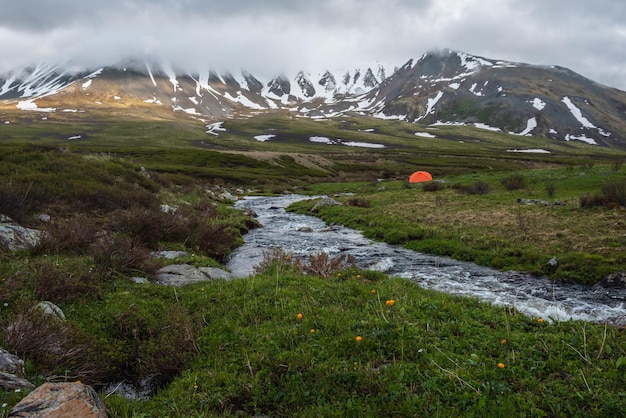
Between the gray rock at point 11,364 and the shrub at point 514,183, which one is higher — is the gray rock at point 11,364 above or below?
above

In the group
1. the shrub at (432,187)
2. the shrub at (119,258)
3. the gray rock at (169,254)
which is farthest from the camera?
the shrub at (432,187)

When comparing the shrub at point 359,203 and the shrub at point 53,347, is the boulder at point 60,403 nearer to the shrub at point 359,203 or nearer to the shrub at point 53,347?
the shrub at point 53,347

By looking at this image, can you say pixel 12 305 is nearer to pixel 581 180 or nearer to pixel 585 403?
pixel 585 403

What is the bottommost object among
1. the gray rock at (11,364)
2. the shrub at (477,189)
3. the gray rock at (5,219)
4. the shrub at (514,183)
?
the shrub at (477,189)

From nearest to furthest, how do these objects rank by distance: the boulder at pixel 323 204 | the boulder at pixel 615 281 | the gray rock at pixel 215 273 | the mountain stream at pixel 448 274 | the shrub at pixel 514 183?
the mountain stream at pixel 448 274, the gray rock at pixel 215 273, the boulder at pixel 615 281, the boulder at pixel 323 204, the shrub at pixel 514 183

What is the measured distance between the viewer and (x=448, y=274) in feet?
55.9

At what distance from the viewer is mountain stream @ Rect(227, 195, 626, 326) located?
12383 millimetres

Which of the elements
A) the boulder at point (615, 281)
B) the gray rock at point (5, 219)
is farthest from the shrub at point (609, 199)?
the gray rock at point (5, 219)

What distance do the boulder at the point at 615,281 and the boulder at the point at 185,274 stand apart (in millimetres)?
14338

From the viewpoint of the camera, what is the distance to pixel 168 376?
7617 mm

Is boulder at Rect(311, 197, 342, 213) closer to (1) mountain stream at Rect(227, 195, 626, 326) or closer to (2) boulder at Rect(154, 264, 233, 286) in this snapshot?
(1) mountain stream at Rect(227, 195, 626, 326)

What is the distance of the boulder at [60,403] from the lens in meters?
4.93

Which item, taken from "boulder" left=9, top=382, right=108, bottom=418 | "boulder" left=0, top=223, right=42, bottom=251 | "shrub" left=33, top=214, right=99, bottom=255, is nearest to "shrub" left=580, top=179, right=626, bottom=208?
"shrub" left=33, top=214, right=99, bottom=255

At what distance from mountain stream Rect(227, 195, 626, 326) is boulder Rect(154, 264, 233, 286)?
1.41 meters
